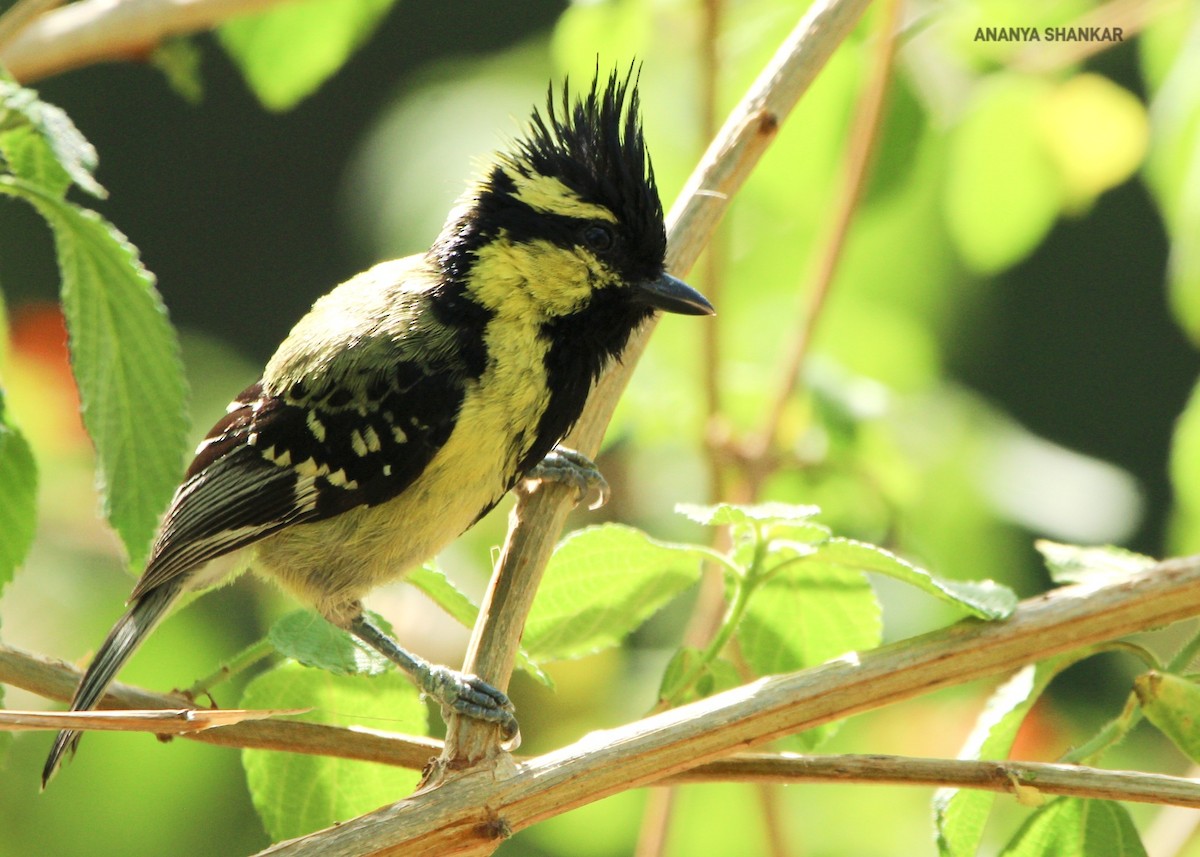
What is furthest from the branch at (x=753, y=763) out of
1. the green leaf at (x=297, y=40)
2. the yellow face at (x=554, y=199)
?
the green leaf at (x=297, y=40)

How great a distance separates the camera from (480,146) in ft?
8.84

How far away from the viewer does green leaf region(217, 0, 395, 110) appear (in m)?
2.36

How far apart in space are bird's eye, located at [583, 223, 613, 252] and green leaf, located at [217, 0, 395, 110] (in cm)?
64

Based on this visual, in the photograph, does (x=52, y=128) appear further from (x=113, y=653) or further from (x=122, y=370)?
(x=113, y=653)

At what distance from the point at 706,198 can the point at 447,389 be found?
0.51 m

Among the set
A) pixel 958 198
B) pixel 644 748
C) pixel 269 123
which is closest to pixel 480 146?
pixel 958 198

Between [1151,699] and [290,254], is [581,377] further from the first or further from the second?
[290,254]

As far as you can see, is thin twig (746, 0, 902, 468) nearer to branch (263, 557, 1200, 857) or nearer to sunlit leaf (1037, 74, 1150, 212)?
sunlit leaf (1037, 74, 1150, 212)

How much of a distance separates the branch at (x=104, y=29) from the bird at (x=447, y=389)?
0.57 metres

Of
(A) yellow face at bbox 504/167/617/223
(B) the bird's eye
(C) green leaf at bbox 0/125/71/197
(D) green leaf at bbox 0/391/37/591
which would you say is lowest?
(D) green leaf at bbox 0/391/37/591

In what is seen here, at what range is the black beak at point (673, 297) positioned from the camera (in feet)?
6.72

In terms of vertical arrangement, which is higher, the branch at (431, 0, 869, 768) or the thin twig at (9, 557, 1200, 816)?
the branch at (431, 0, 869, 768)

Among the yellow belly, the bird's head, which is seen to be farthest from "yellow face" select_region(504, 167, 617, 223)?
the yellow belly

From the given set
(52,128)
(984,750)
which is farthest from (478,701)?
(52,128)
